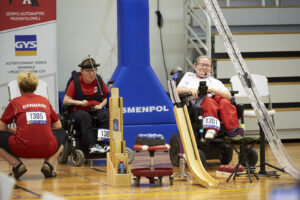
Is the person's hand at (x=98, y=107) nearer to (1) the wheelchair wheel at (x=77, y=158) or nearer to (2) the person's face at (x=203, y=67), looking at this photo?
(1) the wheelchair wheel at (x=77, y=158)

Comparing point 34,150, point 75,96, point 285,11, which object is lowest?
point 34,150

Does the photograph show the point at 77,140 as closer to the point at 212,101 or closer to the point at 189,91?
the point at 189,91

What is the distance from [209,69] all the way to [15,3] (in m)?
2.92

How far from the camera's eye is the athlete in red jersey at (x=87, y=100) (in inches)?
200

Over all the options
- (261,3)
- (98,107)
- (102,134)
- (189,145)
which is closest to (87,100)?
(98,107)

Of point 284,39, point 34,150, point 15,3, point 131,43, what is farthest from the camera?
point 284,39

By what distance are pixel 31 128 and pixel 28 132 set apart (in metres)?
0.04

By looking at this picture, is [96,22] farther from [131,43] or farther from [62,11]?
[131,43]

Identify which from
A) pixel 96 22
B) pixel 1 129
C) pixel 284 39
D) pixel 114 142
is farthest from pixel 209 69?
pixel 96 22

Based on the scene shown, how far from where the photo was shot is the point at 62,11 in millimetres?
7660

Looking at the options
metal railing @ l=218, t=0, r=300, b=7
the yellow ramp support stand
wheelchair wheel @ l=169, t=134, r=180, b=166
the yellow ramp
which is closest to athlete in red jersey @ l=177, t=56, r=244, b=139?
wheelchair wheel @ l=169, t=134, r=180, b=166

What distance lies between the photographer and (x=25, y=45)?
22.5 feet

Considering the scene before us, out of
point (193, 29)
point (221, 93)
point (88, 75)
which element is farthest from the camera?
point (193, 29)

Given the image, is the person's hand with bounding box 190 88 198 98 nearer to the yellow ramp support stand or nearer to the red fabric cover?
the red fabric cover
